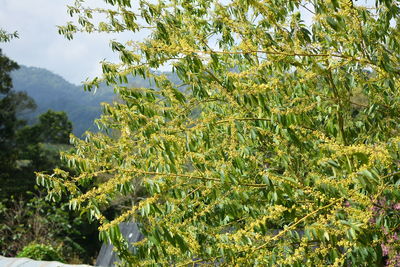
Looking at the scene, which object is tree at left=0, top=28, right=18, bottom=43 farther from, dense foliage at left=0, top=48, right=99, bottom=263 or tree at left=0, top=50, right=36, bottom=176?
tree at left=0, top=50, right=36, bottom=176

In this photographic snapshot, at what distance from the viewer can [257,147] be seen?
146 inches

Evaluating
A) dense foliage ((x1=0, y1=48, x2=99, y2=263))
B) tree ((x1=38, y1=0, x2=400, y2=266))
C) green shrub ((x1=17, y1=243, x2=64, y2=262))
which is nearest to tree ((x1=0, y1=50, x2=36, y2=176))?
dense foliage ((x1=0, y1=48, x2=99, y2=263))

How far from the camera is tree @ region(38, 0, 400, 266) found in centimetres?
229

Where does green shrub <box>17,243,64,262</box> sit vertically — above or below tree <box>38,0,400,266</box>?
below

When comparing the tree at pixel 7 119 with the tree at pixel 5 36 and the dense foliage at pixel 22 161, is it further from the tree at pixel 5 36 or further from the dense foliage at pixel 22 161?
the tree at pixel 5 36

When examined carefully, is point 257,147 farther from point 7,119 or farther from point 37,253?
point 7,119

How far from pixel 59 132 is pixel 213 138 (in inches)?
1077

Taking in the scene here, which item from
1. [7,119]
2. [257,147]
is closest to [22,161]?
[7,119]

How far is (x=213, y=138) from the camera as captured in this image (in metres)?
3.89

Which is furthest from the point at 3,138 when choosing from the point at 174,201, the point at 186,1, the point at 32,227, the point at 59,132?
the point at 174,201

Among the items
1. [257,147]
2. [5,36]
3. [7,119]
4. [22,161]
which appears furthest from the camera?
[22,161]

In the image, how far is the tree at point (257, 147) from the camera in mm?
2285

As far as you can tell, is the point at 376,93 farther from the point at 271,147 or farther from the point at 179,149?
the point at 179,149

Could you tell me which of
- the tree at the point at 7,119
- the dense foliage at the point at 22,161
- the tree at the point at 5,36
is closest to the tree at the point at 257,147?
the tree at the point at 5,36
